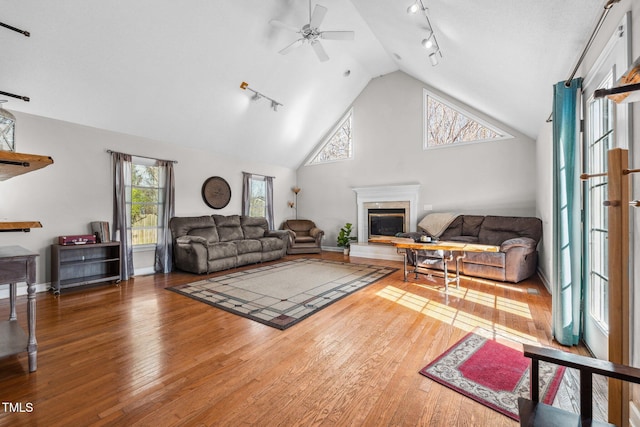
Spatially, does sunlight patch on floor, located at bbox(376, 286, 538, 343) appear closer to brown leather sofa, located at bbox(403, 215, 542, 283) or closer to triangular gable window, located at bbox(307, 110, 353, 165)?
brown leather sofa, located at bbox(403, 215, 542, 283)

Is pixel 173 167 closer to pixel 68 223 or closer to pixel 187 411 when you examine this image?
pixel 68 223

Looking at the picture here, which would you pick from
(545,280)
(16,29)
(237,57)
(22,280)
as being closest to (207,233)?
(237,57)

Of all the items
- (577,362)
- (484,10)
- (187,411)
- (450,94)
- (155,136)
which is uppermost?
(450,94)

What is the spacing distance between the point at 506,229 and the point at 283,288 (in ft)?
13.5

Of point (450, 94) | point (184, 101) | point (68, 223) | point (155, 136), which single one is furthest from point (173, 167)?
point (450, 94)

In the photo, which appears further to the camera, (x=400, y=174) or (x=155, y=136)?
(x=400, y=174)

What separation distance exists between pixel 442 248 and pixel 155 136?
5343 millimetres

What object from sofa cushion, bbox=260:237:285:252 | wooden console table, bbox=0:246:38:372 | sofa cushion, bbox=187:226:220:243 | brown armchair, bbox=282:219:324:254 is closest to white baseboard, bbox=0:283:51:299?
sofa cushion, bbox=187:226:220:243

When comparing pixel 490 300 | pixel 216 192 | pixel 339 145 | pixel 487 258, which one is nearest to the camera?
pixel 490 300

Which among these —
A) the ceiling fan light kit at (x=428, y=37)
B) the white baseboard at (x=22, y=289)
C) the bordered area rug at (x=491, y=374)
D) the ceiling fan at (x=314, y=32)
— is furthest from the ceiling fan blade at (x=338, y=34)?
the white baseboard at (x=22, y=289)

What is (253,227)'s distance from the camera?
673 cm

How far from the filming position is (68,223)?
14.0 ft

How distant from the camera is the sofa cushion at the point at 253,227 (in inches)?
259

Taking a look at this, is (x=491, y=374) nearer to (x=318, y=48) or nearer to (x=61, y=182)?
(x=318, y=48)
